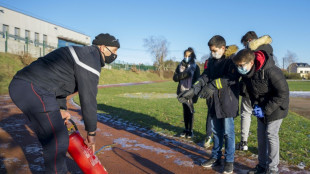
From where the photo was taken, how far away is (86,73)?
2.56 meters

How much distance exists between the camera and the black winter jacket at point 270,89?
341 centimetres

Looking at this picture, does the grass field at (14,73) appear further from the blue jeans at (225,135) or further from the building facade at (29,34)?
the blue jeans at (225,135)

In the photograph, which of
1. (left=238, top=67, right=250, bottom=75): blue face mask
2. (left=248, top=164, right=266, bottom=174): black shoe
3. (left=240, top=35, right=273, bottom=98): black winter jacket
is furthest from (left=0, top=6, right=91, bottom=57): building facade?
(left=248, top=164, right=266, bottom=174): black shoe

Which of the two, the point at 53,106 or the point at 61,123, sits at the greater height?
the point at 53,106

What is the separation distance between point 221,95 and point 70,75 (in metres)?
2.43

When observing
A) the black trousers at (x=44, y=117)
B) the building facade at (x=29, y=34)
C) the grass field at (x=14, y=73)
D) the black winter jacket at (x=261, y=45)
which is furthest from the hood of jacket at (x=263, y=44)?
the building facade at (x=29, y=34)

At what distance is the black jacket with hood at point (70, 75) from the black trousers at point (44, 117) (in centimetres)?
9

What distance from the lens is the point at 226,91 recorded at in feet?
13.0

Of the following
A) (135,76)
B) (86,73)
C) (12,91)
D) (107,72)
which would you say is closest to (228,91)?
(86,73)

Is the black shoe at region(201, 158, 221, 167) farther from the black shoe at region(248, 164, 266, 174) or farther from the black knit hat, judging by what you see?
the black knit hat

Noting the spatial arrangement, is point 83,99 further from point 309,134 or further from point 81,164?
point 309,134

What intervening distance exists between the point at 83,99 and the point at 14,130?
4756mm

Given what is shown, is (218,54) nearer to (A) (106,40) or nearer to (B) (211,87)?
(B) (211,87)

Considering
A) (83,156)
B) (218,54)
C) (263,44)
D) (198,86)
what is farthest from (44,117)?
(263,44)
